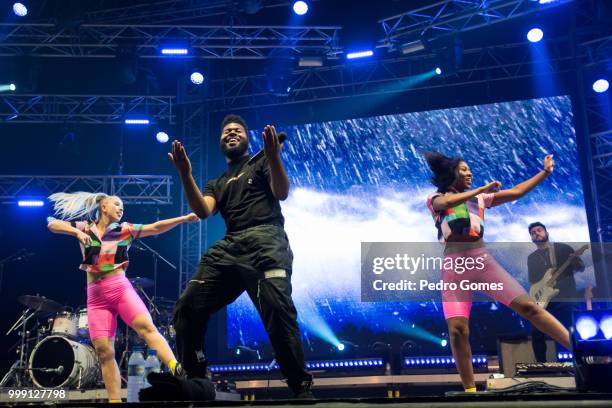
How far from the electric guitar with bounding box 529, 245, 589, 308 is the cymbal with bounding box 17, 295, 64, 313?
695 centimetres

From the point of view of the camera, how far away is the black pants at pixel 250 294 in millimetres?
3844

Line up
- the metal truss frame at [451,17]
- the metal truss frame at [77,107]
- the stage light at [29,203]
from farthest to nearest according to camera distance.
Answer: the metal truss frame at [77,107]
the stage light at [29,203]
the metal truss frame at [451,17]

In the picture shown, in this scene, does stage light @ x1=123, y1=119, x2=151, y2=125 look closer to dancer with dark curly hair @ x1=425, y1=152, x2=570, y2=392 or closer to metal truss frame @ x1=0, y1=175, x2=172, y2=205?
metal truss frame @ x1=0, y1=175, x2=172, y2=205

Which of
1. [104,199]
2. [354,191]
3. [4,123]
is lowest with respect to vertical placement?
[104,199]

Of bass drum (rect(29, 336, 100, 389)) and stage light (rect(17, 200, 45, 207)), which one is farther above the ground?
stage light (rect(17, 200, 45, 207))

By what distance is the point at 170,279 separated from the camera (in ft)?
43.3

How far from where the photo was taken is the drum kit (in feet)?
29.1

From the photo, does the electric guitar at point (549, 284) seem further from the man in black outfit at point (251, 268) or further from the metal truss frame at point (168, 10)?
the metal truss frame at point (168, 10)

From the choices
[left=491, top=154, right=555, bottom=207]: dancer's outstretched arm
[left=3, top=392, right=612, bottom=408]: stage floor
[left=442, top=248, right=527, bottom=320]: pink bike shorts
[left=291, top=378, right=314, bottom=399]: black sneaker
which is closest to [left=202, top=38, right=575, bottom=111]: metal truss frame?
[left=491, top=154, right=555, bottom=207]: dancer's outstretched arm

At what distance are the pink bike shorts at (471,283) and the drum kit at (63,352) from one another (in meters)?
5.89

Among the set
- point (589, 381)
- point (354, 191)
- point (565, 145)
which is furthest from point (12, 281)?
point (589, 381)

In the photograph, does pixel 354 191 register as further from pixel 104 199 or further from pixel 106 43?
pixel 104 199

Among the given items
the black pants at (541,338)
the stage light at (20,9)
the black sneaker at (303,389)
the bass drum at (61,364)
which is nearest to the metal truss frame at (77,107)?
the stage light at (20,9)

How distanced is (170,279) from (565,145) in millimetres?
7941
